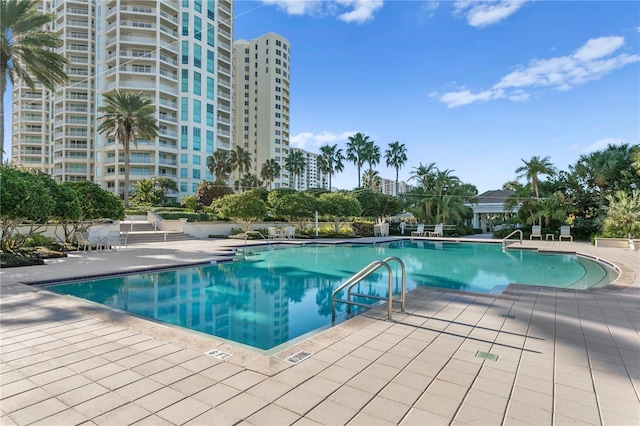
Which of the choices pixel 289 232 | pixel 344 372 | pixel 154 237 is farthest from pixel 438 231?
pixel 344 372

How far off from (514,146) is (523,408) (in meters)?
28.7

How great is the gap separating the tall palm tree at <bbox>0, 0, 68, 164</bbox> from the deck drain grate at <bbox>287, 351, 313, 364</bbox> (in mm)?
21039

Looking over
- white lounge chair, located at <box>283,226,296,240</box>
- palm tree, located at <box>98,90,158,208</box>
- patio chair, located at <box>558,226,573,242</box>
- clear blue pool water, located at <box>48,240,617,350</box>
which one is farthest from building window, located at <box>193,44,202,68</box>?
patio chair, located at <box>558,226,573,242</box>

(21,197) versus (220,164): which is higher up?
(220,164)

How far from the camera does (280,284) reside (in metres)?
10.1

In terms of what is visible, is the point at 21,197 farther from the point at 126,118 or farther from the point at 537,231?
the point at 126,118

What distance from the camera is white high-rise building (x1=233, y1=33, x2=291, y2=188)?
76.8m

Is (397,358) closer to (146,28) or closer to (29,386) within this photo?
(29,386)

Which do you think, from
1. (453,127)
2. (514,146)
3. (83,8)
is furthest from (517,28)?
(83,8)

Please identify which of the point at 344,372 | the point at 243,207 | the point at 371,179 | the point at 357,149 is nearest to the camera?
the point at 344,372

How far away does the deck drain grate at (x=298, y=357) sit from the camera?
143 inches

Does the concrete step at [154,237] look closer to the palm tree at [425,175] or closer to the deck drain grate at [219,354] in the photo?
the deck drain grate at [219,354]

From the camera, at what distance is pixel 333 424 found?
8.11 ft

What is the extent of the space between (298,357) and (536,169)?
28.0m
